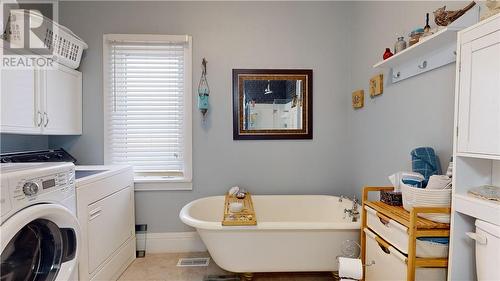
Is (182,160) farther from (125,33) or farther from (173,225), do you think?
(125,33)

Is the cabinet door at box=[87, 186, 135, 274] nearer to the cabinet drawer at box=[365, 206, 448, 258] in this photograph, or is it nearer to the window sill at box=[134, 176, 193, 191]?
the window sill at box=[134, 176, 193, 191]

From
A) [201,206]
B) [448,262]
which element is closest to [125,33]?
[201,206]

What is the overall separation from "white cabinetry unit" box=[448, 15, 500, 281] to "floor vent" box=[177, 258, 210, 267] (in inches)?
73.1

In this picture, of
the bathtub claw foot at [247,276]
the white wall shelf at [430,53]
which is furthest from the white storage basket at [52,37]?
the white wall shelf at [430,53]

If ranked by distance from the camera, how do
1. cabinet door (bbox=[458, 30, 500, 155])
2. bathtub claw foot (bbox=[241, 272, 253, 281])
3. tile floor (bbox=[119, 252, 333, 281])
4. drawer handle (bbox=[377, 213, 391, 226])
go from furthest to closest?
1. tile floor (bbox=[119, 252, 333, 281])
2. bathtub claw foot (bbox=[241, 272, 253, 281])
3. drawer handle (bbox=[377, 213, 391, 226])
4. cabinet door (bbox=[458, 30, 500, 155])

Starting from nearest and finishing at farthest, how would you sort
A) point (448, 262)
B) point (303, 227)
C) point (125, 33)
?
point (448, 262) → point (303, 227) → point (125, 33)

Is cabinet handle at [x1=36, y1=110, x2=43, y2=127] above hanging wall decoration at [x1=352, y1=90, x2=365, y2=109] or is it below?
below

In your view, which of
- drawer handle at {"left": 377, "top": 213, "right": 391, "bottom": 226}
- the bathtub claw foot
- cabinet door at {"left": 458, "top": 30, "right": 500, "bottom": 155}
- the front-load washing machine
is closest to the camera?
cabinet door at {"left": 458, "top": 30, "right": 500, "bottom": 155}

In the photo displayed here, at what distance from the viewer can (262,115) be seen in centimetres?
257

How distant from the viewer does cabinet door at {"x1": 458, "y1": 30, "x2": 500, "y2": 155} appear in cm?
91

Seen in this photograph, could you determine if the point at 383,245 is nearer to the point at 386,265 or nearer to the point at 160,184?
the point at 386,265

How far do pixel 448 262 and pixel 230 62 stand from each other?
226cm

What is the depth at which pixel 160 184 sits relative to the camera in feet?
8.25

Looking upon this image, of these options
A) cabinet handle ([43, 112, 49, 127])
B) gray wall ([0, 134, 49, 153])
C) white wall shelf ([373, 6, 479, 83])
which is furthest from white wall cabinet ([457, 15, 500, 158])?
gray wall ([0, 134, 49, 153])
